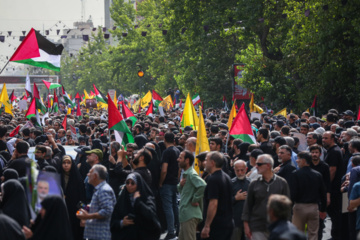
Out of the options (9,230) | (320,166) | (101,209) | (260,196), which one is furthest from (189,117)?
(9,230)

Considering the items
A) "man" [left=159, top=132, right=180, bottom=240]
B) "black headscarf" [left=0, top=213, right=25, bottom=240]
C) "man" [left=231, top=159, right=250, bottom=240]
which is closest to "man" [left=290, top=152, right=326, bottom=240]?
"man" [left=231, top=159, right=250, bottom=240]

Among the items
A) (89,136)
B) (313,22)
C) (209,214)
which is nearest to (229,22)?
(313,22)

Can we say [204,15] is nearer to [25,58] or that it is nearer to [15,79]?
[25,58]

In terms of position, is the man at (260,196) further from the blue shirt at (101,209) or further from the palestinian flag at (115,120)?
the palestinian flag at (115,120)

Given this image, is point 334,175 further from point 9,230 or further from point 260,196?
point 9,230

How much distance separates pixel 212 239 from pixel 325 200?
6.11 ft

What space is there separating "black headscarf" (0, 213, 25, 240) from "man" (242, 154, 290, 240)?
2.89 metres

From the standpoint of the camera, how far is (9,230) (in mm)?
6449

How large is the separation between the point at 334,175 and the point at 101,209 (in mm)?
4708

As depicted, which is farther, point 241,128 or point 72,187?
point 241,128

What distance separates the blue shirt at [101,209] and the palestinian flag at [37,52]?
281 inches

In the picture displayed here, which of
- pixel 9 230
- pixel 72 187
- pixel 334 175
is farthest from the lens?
pixel 334 175

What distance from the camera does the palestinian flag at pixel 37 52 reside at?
14670 mm

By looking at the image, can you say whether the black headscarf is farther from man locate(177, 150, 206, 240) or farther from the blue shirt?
man locate(177, 150, 206, 240)
